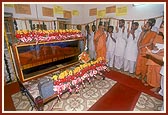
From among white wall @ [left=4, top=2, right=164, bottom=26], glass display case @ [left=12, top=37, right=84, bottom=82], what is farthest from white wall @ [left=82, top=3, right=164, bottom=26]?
glass display case @ [left=12, top=37, right=84, bottom=82]

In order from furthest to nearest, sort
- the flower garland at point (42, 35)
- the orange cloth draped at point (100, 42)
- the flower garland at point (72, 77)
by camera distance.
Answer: the orange cloth draped at point (100, 42)
the flower garland at point (42, 35)
the flower garland at point (72, 77)

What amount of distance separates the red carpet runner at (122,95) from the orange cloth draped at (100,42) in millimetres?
930

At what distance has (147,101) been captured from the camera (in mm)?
1820

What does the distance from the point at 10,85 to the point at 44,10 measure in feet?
6.66

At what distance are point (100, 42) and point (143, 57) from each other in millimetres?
1204

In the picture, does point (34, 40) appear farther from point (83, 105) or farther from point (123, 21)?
point (123, 21)

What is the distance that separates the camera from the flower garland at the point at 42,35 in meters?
1.95

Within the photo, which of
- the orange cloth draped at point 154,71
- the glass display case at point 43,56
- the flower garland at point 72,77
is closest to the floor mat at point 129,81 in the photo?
the orange cloth draped at point 154,71

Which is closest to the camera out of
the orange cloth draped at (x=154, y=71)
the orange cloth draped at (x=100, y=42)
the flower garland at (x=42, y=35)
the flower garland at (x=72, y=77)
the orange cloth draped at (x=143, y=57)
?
the flower garland at (x=72, y=77)

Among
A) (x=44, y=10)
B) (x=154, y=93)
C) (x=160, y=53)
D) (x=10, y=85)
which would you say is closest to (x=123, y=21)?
(x=160, y=53)

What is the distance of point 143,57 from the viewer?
244cm

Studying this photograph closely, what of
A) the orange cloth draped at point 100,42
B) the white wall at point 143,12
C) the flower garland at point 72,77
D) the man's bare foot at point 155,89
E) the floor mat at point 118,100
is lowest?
the floor mat at point 118,100

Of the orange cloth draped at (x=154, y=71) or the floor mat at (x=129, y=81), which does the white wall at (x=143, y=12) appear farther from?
the floor mat at (x=129, y=81)

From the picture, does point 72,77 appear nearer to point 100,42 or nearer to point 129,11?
point 100,42
